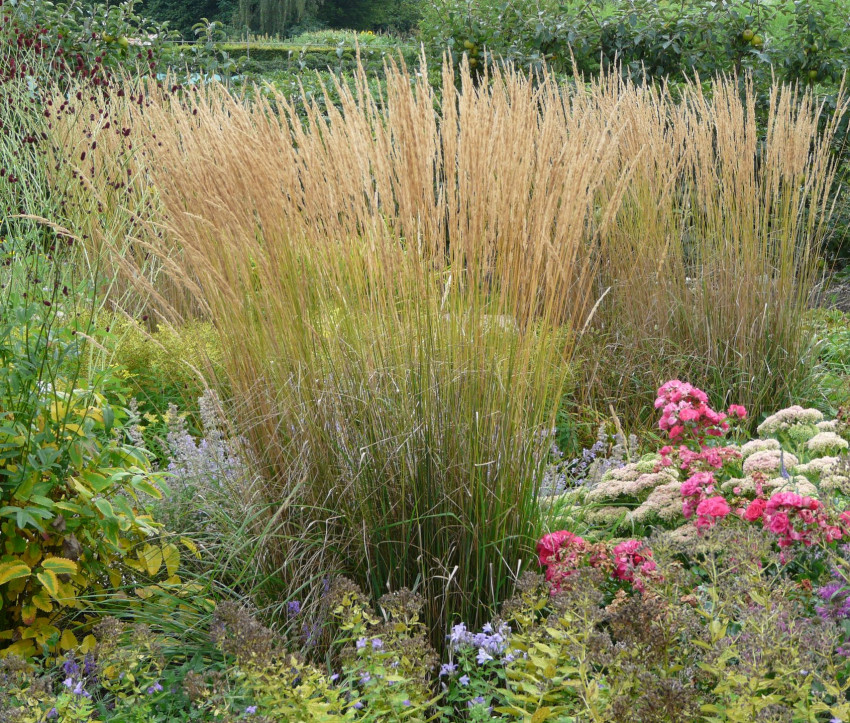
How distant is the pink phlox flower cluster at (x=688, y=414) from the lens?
3667 mm

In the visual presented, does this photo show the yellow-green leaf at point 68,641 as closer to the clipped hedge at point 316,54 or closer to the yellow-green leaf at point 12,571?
the yellow-green leaf at point 12,571

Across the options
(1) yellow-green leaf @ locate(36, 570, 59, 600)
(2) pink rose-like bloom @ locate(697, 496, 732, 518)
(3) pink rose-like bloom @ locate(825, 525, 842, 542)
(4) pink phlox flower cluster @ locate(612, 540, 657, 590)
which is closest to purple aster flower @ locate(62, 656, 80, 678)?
(1) yellow-green leaf @ locate(36, 570, 59, 600)

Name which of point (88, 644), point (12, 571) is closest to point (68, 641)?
point (88, 644)

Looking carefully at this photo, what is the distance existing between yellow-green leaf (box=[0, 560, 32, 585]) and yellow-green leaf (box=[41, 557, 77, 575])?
0.05m

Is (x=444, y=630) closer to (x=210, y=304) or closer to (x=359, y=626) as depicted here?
(x=359, y=626)

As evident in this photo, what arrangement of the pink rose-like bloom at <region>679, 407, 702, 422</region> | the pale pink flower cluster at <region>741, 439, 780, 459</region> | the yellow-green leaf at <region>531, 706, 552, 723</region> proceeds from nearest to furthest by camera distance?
the yellow-green leaf at <region>531, 706, 552, 723</region> → the pale pink flower cluster at <region>741, 439, 780, 459</region> → the pink rose-like bloom at <region>679, 407, 702, 422</region>

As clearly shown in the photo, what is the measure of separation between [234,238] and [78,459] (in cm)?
81

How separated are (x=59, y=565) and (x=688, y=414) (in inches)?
95.0

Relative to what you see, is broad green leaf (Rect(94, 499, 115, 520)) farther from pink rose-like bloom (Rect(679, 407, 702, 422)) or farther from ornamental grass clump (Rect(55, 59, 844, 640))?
pink rose-like bloom (Rect(679, 407, 702, 422))

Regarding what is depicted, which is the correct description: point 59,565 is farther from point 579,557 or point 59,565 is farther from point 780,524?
point 780,524

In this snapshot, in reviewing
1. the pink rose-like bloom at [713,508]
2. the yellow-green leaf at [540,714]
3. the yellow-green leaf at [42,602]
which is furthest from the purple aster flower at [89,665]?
the pink rose-like bloom at [713,508]

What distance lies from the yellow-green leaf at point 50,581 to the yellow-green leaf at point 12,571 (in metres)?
0.04

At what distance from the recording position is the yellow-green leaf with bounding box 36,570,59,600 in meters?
2.38

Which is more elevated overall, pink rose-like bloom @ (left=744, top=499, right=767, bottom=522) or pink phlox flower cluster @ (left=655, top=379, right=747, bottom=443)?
pink rose-like bloom @ (left=744, top=499, right=767, bottom=522)
